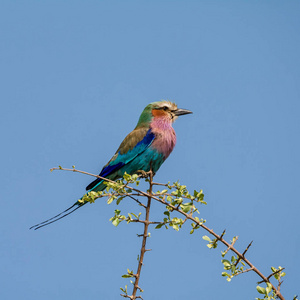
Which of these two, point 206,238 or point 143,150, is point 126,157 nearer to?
point 143,150

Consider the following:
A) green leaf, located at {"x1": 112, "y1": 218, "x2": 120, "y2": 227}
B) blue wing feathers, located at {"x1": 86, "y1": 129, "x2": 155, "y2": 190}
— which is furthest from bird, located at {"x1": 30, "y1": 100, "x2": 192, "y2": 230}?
green leaf, located at {"x1": 112, "y1": 218, "x2": 120, "y2": 227}

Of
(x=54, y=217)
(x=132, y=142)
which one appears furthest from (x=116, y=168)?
(x=54, y=217)

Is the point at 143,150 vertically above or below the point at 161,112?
below

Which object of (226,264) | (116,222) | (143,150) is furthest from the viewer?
(143,150)

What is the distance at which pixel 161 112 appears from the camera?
19.6 feet

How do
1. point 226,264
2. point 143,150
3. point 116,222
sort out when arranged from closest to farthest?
point 226,264 → point 116,222 → point 143,150

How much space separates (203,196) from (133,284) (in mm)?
621

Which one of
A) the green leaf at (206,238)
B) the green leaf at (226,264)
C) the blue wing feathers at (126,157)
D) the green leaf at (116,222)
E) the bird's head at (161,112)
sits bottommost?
the green leaf at (226,264)

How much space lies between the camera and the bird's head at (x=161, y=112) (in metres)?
5.96

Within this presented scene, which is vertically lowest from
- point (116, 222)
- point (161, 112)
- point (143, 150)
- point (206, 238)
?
point (206, 238)

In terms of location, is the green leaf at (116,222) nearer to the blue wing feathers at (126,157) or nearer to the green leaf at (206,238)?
the green leaf at (206,238)

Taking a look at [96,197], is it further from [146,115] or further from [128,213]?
[146,115]

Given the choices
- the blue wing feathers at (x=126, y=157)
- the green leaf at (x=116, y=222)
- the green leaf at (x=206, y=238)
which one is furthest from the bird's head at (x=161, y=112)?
the green leaf at (x=206, y=238)

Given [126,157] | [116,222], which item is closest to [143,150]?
[126,157]
